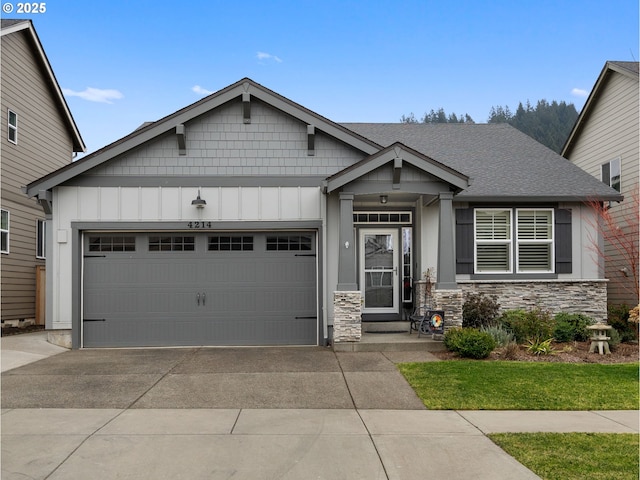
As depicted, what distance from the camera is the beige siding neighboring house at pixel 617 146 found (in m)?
15.2

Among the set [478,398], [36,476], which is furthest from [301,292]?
[36,476]

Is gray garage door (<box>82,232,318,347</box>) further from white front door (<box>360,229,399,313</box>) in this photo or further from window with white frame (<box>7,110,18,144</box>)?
window with white frame (<box>7,110,18,144</box>)

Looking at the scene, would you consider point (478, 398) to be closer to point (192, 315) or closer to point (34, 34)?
point (192, 315)

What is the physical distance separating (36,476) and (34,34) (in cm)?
1564

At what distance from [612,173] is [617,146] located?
34.8 inches

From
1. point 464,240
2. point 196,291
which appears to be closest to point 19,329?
point 196,291

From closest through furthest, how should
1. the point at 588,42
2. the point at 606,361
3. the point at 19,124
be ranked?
1. the point at 606,361
2. the point at 19,124
3. the point at 588,42

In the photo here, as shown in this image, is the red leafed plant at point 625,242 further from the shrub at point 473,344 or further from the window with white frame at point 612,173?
the shrub at point 473,344

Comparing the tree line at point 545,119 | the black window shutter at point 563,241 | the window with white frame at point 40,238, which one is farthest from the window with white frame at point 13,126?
→ the tree line at point 545,119

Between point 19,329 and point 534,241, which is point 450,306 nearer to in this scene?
point 534,241

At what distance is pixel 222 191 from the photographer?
11.4 meters

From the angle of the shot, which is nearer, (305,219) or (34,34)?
(305,219)

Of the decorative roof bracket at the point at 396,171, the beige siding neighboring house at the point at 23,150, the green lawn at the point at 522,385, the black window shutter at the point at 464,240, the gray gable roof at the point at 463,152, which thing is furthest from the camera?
the beige siding neighboring house at the point at 23,150

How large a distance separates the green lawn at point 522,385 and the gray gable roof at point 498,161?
186 inches
